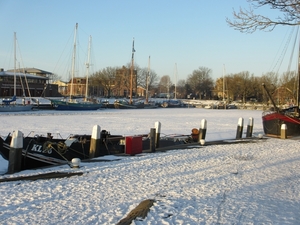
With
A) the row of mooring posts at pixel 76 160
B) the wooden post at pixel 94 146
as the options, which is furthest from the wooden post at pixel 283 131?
the wooden post at pixel 94 146

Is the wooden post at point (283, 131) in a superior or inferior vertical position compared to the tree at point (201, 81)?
inferior

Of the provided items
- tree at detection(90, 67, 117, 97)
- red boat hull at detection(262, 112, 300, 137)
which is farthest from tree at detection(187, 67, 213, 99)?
red boat hull at detection(262, 112, 300, 137)

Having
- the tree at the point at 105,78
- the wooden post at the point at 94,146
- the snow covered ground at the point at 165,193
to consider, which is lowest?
the snow covered ground at the point at 165,193

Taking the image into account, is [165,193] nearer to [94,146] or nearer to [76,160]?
[76,160]

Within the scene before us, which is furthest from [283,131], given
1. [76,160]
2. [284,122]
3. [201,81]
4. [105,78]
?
[201,81]

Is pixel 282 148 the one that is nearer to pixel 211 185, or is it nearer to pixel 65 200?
pixel 211 185

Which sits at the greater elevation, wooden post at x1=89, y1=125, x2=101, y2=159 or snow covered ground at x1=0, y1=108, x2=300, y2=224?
wooden post at x1=89, y1=125, x2=101, y2=159

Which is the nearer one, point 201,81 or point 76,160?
point 76,160

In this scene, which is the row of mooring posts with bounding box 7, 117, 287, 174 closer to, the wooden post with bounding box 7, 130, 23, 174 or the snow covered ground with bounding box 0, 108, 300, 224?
the wooden post with bounding box 7, 130, 23, 174

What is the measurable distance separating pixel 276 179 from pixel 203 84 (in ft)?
397

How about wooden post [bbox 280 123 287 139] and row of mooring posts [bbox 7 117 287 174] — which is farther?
wooden post [bbox 280 123 287 139]

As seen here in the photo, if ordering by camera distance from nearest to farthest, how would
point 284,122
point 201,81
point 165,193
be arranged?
1. point 165,193
2. point 284,122
3. point 201,81

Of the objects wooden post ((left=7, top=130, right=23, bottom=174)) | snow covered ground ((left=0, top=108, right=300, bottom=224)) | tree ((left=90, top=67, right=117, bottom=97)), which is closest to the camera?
snow covered ground ((left=0, top=108, right=300, bottom=224))

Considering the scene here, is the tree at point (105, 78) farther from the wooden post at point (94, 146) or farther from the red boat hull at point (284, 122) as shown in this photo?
the wooden post at point (94, 146)
